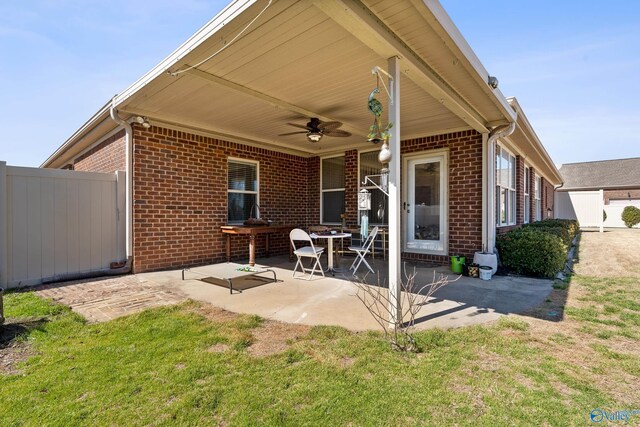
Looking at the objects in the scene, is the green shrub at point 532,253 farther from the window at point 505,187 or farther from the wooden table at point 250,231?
the wooden table at point 250,231

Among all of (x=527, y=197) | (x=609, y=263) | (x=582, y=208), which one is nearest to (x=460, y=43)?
(x=609, y=263)

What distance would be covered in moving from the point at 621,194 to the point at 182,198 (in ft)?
96.6

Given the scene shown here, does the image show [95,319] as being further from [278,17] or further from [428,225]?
[428,225]

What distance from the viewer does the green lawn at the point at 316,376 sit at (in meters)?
1.70

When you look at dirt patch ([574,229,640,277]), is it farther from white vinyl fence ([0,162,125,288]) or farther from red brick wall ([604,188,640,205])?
red brick wall ([604,188,640,205])

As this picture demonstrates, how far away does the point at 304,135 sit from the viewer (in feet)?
22.1

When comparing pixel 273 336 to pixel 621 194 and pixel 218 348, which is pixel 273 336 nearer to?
pixel 218 348

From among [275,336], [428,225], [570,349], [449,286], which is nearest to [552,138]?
[428,225]

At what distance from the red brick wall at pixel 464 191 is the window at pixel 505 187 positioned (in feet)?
3.50

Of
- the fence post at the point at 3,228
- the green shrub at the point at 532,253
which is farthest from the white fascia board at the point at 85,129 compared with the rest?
the green shrub at the point at 532,253

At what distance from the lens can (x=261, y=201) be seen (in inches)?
300

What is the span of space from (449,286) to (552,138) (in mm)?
20882

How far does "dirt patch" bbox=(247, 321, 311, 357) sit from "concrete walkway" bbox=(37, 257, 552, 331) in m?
0.17

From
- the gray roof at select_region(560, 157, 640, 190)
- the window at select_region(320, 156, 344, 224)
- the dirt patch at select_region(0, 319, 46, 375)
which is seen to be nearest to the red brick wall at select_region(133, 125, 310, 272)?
the window at select_region(320, 156, 344, 224)
